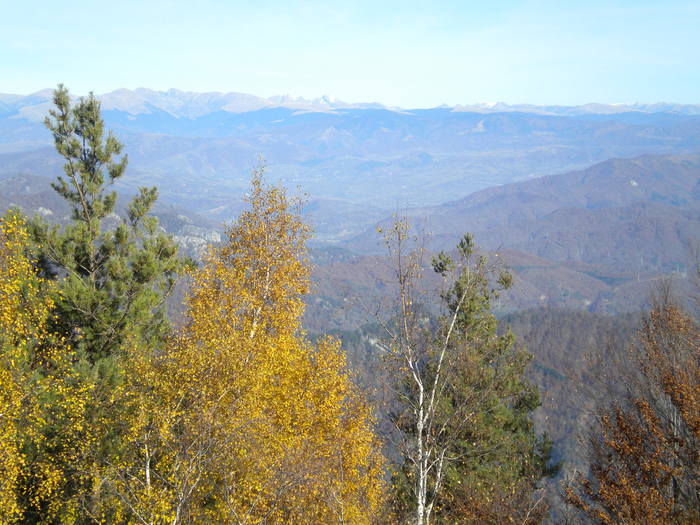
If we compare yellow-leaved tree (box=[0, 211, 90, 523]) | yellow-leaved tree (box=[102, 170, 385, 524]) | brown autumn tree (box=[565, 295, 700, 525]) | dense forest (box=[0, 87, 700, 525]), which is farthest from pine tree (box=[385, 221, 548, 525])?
yellow-leaved tree (box=[0, 211, 90, 523])

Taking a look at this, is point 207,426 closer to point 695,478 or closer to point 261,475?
point 261,475

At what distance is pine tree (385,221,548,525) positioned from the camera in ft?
45.0

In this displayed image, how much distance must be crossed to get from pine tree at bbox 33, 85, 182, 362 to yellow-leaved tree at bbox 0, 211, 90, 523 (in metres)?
3.60

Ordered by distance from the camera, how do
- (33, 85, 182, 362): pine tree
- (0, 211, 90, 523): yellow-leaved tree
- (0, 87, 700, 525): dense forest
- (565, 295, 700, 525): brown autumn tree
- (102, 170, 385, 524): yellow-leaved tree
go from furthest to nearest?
(33, 85, 182, 362): pine tree → (0, 211, 90, 523): yellow-leaved tree → (565, 295, 700, 525): brown autumn tree → (0, 87, 700, 525): dense forest → (102, 170, 385, 524): yellow-leaved tree

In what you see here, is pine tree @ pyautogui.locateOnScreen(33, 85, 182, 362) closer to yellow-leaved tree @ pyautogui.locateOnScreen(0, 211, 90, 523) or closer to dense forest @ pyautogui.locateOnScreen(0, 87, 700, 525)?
dense forest @ pyautogui.locateOnScreen(0, 87, 700, 525)

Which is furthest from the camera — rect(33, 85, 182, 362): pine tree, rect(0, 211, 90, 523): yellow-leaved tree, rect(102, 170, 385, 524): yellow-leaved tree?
rect(33, 85, 182, 362): pine tree

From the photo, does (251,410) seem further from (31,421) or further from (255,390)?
(31,421)

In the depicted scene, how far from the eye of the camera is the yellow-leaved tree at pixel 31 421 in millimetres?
13867

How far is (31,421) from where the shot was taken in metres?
15.0

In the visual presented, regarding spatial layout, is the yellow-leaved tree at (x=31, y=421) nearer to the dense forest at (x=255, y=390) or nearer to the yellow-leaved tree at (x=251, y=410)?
the dense forest at (x=255, y=390)

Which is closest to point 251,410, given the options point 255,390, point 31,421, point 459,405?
point 255,390

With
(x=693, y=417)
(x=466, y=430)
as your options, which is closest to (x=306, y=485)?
(x=693, y=417)

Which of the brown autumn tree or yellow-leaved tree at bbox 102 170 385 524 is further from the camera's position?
the brown autumn tree

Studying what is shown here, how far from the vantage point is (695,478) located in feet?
47.3
